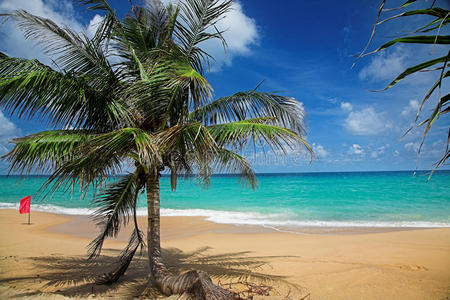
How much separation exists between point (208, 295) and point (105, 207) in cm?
271

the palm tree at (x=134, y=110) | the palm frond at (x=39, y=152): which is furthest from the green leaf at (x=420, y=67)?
the palm frond at (x=39, y=152)

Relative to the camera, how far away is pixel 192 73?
3.48 metres

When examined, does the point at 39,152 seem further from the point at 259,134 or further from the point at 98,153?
the point at 259,134

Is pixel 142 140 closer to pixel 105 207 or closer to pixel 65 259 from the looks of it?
pixel 105 207

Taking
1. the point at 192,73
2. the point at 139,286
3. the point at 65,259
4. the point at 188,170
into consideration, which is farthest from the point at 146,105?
the point at 65,259

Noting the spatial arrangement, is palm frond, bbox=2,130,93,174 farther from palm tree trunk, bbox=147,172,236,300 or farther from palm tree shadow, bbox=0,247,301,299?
palm tree shadow, bbox=0,247,301,299

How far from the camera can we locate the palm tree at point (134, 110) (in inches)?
134

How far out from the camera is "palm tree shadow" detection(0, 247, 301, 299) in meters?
4.63

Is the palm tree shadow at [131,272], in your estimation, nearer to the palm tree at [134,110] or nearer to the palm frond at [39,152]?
the palm tree at [134,110]

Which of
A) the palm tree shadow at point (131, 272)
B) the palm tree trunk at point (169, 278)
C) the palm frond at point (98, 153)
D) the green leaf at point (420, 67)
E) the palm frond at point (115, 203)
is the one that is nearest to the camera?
the green leaf at point (420, 67)

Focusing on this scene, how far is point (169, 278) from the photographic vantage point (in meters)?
4.02

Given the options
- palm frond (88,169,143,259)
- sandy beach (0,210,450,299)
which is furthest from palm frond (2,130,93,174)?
sandy beach (0,210,450,299)

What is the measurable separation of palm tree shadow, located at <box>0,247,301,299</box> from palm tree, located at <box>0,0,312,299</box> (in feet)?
1.33

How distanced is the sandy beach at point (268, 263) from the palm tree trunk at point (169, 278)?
57cm
